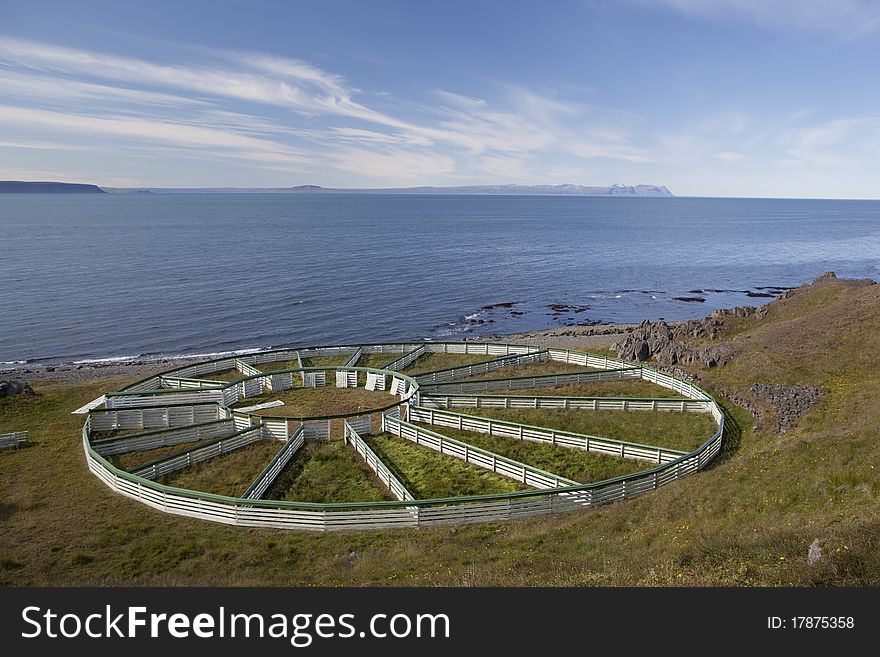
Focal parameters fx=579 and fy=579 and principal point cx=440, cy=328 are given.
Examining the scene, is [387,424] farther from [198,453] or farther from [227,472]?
[198,453]

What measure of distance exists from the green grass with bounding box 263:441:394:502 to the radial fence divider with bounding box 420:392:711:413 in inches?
346

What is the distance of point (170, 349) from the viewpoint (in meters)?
70.9

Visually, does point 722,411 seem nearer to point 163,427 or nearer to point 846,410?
point 846,410

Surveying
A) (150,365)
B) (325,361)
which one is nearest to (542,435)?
(325,361)

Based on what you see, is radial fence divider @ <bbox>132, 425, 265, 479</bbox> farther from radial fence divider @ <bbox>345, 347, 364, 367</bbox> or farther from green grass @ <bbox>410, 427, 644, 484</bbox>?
radial fence divider @ <bbox>345, 347, 364, 367</bbox>

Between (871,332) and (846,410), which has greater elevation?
(871,332)

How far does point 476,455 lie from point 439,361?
1992 centimetres

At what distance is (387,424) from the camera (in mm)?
35906

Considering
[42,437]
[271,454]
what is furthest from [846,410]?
[42,437]

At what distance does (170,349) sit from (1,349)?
19.8 meters

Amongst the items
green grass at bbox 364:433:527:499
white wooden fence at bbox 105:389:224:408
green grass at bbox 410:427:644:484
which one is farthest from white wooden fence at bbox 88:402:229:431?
green grass at bbox 410:427:644:484

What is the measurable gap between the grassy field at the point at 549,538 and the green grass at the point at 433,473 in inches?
166

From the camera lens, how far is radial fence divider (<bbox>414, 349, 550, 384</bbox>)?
4491 centimetres

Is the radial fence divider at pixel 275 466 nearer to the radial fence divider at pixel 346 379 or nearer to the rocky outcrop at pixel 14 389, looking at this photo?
the radial fence divider at pixel 346 379
